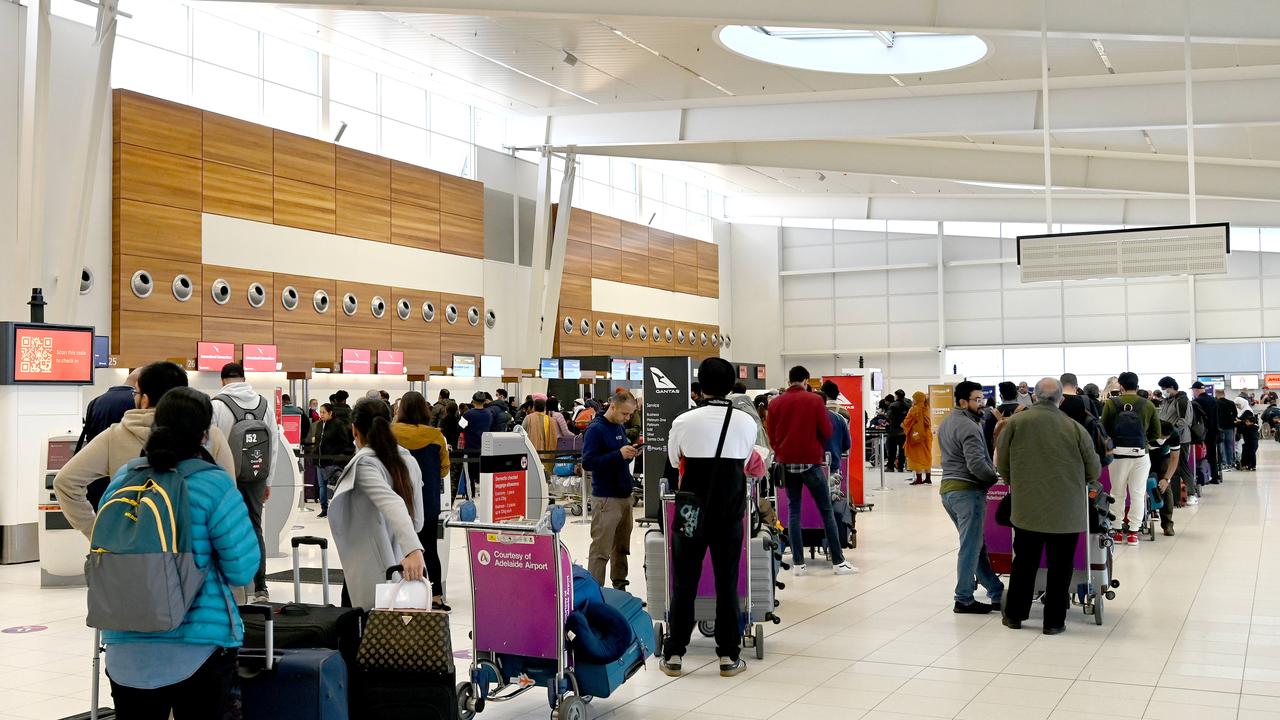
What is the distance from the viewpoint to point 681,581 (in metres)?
5.34

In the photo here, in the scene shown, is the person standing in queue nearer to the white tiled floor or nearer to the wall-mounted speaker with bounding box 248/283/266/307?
the white tiled floor

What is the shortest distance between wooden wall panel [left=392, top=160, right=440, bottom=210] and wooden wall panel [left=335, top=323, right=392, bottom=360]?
8.10ft

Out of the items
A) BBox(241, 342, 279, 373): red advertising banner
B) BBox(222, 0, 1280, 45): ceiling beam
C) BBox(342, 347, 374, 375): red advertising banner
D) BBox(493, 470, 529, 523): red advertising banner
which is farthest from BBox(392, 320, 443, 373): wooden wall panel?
BBox(222, 0, 1280, 45): ceiling beam

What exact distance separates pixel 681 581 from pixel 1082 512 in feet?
8.48

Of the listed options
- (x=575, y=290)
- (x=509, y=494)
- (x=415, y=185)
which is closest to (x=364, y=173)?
(x=415, y=185)

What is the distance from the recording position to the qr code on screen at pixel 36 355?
9.25 metres

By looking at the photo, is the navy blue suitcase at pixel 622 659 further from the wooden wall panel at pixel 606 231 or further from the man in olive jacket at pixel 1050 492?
the wooden wall panel at pixel 606 231

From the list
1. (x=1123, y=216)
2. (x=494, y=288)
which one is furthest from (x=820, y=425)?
(x=1123, y=216)

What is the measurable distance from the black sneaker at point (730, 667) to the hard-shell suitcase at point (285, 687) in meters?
2.39

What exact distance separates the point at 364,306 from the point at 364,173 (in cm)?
231

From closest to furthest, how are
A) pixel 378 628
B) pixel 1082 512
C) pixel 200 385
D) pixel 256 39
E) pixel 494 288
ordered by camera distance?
pixel 378 628
pixel 1082 512
pixel 200 385
pixel 256 39
pixel 494 288

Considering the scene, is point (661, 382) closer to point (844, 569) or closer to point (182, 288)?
point (844, 569)

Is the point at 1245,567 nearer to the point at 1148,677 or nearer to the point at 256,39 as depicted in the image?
the point at 1148,677

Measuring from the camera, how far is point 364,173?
18.6m
